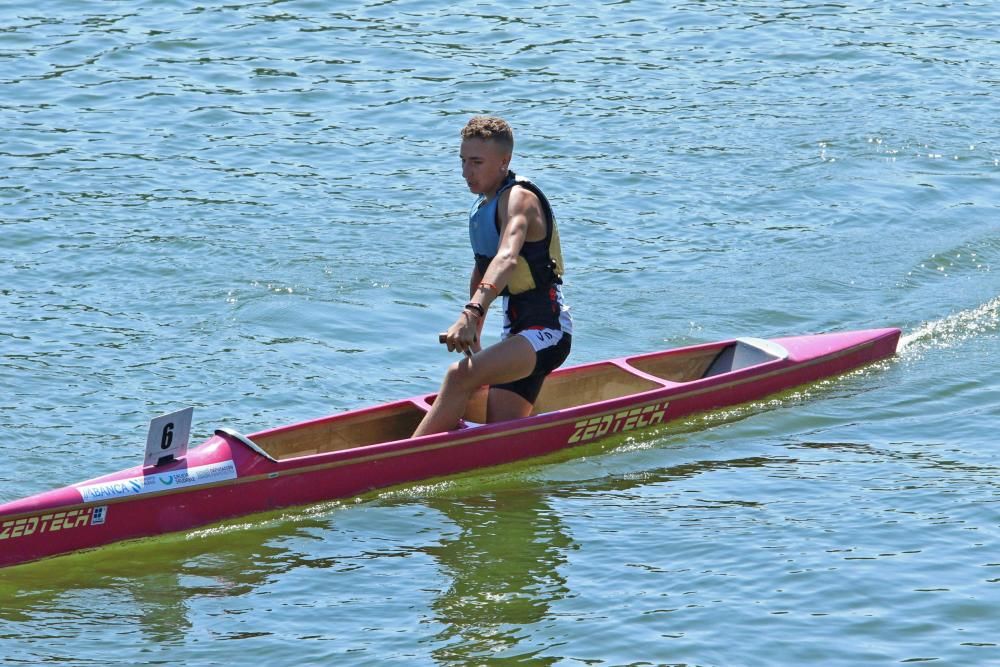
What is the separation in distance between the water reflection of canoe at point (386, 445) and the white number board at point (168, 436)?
0.07 m

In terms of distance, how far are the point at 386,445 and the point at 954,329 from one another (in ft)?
16.8

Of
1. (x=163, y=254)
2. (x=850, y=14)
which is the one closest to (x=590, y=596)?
(x=163, y=254)

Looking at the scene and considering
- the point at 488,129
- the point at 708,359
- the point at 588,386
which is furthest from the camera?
the point at 708,359

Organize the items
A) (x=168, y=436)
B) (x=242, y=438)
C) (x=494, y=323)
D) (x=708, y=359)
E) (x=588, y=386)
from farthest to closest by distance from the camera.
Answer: (x=494, y=323)
(x=708, y=359)
(x=588, y=386)
(x=242, y=438)
(x=168, y=436)

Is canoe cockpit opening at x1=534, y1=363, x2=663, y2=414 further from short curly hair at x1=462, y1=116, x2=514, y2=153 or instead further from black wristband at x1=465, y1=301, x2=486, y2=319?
short curly hair at x1=462, y1=116, x2=514, y2=153

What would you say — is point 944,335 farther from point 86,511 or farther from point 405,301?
point 86,511

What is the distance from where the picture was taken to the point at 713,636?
7.40 meters

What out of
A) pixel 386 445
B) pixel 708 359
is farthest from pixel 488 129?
pixel 708 359

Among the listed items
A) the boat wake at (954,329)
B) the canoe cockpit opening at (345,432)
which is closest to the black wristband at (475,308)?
the canoe cockpit opening at (345,432)

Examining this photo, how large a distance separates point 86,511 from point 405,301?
189 inches

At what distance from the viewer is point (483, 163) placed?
8977 millimetres

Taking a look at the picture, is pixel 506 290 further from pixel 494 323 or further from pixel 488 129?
pixel 494 323

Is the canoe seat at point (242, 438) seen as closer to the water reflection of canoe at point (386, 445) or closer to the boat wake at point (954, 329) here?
the water reflection of canoe at point (386, 445)

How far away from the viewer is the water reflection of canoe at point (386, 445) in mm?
8242
